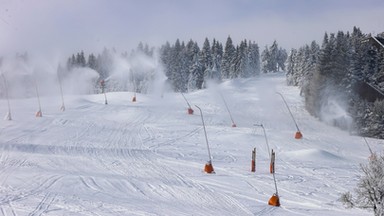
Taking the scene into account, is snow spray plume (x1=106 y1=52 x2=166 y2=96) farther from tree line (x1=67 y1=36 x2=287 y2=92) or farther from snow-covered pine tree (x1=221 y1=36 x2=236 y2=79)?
snow-covered pine tree (x1=221 y1=36 x2=236 y2=79)

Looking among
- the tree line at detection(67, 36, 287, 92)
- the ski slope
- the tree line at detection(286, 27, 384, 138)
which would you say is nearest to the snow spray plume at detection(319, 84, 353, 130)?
the tree line at detection(286, 27, 384, 138)

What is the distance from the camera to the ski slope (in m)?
12.1

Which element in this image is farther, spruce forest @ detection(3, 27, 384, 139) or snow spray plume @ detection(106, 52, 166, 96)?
snow spray plume @ detection(106, 52, 166, 96)

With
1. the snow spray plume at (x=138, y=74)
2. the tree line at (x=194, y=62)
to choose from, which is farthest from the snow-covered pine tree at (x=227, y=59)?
the snow spray plume at (x=138, y=74)

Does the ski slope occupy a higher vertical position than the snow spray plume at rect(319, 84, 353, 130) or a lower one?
higher

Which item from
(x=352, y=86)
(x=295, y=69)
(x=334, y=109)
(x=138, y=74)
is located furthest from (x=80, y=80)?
(x=352, y=86)

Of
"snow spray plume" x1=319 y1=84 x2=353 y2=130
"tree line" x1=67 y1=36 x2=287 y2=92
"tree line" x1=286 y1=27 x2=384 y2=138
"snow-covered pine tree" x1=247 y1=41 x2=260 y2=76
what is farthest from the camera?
"snow-covered pine tree" x1=247 y1=41 x2=260 y2=76

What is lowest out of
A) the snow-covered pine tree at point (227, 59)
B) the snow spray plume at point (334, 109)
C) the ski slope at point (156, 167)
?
the snow spray plume at point (334, 109)

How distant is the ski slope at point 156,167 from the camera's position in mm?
12122

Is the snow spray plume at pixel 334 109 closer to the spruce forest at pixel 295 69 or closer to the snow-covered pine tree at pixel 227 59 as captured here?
the spruce forest at pixel 295 69

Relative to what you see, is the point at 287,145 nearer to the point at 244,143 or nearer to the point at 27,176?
the point at 244,143

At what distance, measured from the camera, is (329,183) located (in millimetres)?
17328

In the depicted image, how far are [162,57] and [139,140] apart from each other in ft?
294

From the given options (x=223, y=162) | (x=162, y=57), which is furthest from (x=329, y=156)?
(x=162, y=57)
